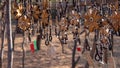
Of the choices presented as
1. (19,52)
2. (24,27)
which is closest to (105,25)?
(24,27)

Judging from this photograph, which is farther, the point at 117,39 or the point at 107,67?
the point at 117,39

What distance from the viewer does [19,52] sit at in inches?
487

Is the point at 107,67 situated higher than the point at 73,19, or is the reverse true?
the point at 73,19

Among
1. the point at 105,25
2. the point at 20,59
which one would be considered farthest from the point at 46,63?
the point at 105,25

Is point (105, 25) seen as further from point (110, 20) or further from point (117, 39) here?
point (117, 39)

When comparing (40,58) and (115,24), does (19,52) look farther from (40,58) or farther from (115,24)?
(115,24)

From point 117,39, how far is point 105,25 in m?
6.60

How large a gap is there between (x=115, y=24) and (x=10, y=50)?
11.6ft

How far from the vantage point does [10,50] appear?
259 inches

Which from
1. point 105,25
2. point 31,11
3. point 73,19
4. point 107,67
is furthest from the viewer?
point 31,11

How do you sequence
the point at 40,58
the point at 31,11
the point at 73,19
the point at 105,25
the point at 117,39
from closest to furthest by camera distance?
1. the point at 105,25
2. the point at 73,19
3. the point at 31,11
4. the point at 40,58
5. the point at 117,39

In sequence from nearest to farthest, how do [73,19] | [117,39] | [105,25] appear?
[105,25], [73,19], [117,39]

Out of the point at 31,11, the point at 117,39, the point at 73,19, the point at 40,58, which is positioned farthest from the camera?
the point at 117,39

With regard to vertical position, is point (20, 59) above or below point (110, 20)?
below
